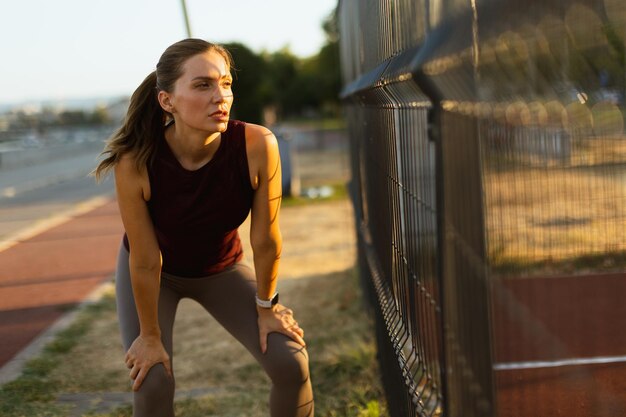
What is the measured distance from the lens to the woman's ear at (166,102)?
11.9 ft

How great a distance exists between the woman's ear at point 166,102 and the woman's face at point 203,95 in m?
0.08

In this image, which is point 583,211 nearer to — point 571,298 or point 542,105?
point 542,105

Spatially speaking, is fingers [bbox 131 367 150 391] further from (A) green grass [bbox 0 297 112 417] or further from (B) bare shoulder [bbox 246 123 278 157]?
(A) green grass [bbox 0 297 112 417]

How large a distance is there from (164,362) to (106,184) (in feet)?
72.7

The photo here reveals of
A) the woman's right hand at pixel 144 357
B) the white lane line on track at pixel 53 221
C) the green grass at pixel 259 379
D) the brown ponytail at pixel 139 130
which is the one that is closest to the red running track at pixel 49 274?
the white lane line on track at pixel 53 221

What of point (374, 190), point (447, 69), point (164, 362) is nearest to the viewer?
point (447, 69)

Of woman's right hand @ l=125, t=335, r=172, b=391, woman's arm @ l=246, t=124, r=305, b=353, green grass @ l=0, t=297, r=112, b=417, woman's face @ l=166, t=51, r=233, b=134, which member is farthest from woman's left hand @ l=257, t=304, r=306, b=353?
green grass @ l=0, t=297, r=112, b=417

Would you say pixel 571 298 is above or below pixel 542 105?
below

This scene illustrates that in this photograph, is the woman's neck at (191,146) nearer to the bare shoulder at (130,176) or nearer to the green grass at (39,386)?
the bare shoulder at (130,176)

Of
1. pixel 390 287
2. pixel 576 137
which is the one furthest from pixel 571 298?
pixel 576 137

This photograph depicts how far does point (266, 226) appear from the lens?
3.69 metres

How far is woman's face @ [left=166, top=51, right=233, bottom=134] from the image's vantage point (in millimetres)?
3525

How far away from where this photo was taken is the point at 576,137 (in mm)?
2053

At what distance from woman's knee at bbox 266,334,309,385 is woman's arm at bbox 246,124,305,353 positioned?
3.2 inches
